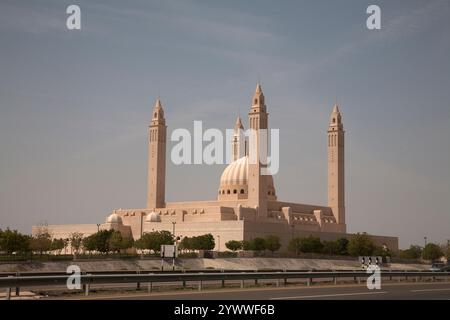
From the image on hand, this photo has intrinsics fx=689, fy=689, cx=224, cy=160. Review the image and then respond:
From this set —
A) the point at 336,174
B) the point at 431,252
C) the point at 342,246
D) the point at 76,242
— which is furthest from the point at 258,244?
the point at 431,252

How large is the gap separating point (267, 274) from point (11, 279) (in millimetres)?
11999

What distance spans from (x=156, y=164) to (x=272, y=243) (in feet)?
90.1

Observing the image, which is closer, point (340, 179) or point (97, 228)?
point (97, 228)

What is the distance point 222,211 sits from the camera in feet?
328

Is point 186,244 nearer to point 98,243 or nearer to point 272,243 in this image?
point 98,243

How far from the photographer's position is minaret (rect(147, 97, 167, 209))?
108188 millimetres

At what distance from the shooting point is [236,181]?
11112cm

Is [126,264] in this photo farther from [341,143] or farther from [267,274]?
[341,143]

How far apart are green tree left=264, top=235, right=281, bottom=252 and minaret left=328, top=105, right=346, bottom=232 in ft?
78.4

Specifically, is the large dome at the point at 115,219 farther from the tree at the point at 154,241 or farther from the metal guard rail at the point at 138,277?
the metal guard rail at the point at 138,277

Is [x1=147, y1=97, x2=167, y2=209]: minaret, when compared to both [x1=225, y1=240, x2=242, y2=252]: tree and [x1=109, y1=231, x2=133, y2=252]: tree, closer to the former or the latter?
[x1=109, y1=231, x2=133, y2=252]: tree

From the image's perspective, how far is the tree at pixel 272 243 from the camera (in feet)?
290

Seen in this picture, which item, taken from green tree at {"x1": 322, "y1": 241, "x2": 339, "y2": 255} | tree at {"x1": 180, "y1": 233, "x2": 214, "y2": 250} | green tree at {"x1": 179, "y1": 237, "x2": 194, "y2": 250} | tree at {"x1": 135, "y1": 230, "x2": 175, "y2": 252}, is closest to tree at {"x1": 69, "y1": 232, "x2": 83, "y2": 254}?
tree at {"x1": 135, "y1": 230, "x2": 175, "y2": 252}
